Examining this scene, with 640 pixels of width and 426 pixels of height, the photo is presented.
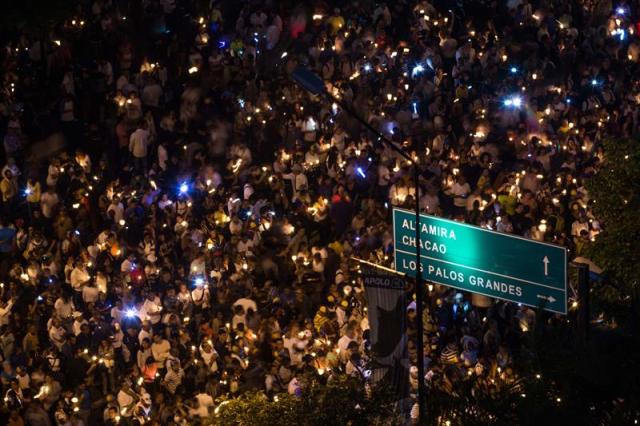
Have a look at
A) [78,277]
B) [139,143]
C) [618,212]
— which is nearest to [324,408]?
[618,212]

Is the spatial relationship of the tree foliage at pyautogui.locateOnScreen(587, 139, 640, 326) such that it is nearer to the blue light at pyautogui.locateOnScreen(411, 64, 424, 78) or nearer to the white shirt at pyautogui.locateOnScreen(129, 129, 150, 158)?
the white shirt at pyautogui.locateOnScreen(129, 129, 150, 158)

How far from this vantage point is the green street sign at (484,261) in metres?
10.8

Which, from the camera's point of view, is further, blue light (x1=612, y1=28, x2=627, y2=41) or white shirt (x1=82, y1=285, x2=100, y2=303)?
blue light (x1=612, y1=28, x2=627, y2=41)

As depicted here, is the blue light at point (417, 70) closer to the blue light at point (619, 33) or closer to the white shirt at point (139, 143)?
the blue light at point (619, 33)

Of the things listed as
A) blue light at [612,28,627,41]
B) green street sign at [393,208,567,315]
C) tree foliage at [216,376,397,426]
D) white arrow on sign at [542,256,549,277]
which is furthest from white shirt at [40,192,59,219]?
blue light at [612,28,627,41]

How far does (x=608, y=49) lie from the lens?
Answer: 84.3 ft

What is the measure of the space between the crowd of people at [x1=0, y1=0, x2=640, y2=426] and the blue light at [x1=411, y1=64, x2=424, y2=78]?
0.09 feet

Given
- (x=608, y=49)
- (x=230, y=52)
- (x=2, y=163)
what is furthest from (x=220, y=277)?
(x=608, y=49)

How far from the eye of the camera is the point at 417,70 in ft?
77.3

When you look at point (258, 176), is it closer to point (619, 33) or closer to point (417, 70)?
point (417, 70)

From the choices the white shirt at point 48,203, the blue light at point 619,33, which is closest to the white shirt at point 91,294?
the white shirt at point 48,203

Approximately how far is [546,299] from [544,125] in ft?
39.7

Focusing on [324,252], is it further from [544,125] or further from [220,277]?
[544,125]

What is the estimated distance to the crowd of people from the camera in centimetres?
1593
